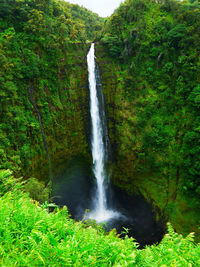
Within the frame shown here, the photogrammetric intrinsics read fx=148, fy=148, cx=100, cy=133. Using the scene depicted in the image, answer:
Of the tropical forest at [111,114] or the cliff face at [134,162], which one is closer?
the tropical forest at [111,114]

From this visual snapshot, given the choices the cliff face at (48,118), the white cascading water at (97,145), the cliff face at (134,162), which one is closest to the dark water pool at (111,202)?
the white cascading water at (97,145)

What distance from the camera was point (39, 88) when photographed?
14.1 metres

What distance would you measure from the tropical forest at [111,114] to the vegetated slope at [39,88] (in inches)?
3.8

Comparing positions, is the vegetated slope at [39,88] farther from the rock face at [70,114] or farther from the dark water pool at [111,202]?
the dark water pool at [111,202]

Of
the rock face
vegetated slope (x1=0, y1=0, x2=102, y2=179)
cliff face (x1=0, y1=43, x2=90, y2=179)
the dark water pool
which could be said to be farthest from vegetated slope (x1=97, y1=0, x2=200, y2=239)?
vegetated slope (x1=0, y1=0, x2=102, y2=179)

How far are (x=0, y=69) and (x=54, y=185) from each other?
10.7 metres

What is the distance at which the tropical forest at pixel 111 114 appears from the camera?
12.0m

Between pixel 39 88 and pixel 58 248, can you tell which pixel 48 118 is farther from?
pixel 58 248

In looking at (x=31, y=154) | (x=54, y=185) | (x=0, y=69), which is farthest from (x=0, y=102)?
(x=54, y=185)

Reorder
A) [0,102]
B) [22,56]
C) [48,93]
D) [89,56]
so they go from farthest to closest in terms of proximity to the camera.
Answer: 1. [89,56]
2. [48,93]
3. [22,56]
4. [0,102]

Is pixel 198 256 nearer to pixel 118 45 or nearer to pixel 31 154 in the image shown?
pixel 31 154

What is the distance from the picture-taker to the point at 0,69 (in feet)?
37.2

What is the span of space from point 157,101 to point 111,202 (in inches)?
450

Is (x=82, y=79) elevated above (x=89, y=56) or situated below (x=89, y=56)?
below
